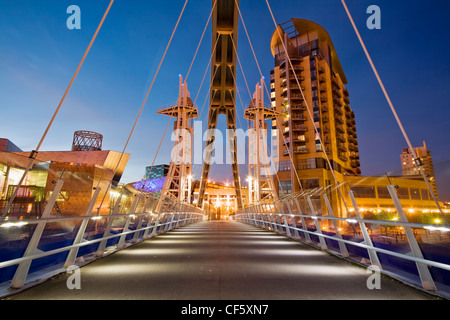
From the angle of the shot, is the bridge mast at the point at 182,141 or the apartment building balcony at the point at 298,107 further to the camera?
the apartment building balcony at the point at 298,107

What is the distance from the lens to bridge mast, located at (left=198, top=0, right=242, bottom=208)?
17.5m

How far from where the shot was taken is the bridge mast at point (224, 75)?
17500 millimetres

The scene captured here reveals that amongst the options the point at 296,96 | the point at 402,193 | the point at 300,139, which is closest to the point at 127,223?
the point at 402,193

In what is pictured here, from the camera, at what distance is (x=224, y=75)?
1066 inches

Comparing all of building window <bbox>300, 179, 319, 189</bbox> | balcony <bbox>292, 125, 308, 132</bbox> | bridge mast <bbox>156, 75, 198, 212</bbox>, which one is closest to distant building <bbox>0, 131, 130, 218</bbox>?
bridge mast <bbox>156, 75, 198, 212</bbox>

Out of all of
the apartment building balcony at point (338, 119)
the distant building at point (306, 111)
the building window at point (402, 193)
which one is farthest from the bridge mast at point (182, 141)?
the apartment building balcony at point (338, 119)

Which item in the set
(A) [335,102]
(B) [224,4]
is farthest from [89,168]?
(A) [335,102]

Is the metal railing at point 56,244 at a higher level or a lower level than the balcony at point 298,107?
lower

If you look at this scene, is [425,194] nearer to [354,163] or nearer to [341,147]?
[341,147]

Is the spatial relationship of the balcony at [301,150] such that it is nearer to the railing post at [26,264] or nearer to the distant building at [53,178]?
the distant building at [53,178]

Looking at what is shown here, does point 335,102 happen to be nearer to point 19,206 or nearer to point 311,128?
point 311,128

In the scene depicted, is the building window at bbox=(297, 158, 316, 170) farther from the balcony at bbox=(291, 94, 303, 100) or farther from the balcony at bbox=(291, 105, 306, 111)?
the balcony at bbox=(291, 94, 303, 100)

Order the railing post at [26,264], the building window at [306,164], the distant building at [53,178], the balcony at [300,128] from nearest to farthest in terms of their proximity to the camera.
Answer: the railing post at [26,264]
the distant building at [53,178]
the building window at [306,164]
the balcony at [300,128]
